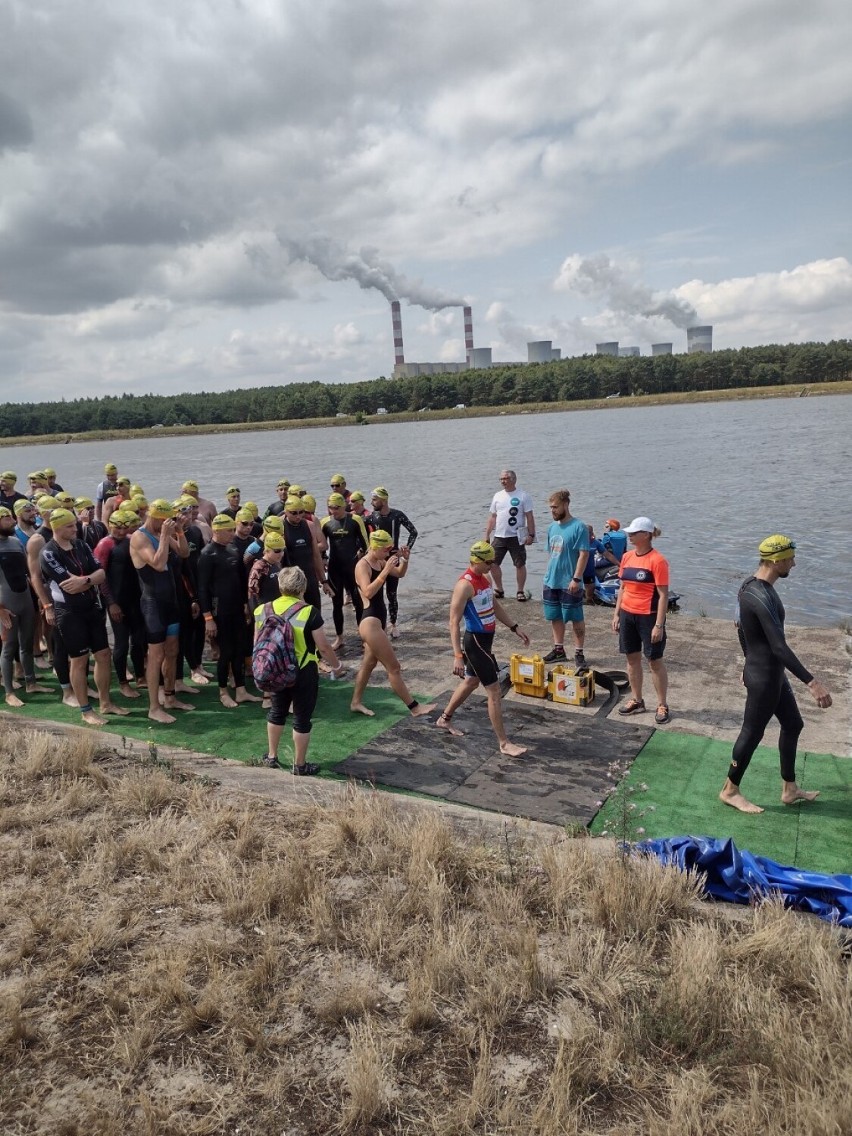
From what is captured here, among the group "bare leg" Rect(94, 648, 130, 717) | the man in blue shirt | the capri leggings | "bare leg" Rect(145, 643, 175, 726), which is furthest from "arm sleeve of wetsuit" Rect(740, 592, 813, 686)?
"bare leg" Rect(94, 648, 130, 717)

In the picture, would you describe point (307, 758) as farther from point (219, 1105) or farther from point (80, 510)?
point (80, 510)

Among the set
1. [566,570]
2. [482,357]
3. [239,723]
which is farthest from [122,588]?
[482,357]

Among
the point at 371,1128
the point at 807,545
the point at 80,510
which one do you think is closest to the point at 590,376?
the point at 807,545

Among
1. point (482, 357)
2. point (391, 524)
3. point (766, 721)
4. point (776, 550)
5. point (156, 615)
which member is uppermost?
point (482, 357)

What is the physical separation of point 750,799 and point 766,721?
629mm

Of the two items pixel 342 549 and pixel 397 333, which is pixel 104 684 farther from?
pixel 397 333

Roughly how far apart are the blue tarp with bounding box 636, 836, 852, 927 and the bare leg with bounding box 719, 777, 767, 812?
3.36 feet

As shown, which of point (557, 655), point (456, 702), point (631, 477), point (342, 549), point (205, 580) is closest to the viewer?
point (456, 702)

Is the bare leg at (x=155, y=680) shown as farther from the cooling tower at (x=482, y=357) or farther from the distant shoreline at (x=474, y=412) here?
the cooling tower at (x=482, y=357)

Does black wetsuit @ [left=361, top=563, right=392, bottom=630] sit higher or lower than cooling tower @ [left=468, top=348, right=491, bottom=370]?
lower

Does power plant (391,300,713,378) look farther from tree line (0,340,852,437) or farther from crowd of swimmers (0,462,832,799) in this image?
crowd of swimmers (0,462,832,799)

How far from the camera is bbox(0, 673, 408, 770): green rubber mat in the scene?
6.72 m

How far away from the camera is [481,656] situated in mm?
6281

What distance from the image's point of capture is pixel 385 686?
8273mm
